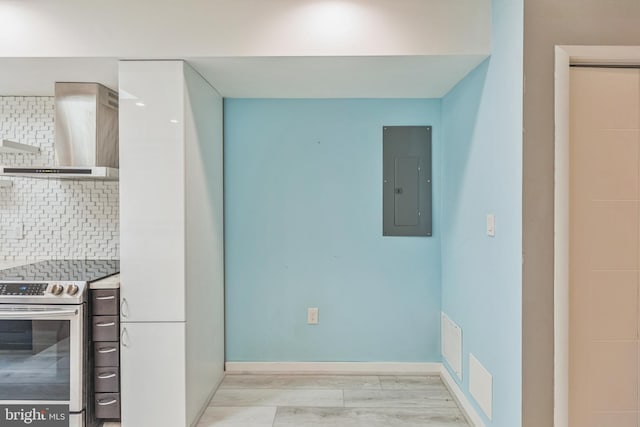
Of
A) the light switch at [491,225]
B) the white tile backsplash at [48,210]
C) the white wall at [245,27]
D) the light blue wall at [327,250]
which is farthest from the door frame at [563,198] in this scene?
the white tile backsplash at [48,210]

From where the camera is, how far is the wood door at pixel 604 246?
168 cm

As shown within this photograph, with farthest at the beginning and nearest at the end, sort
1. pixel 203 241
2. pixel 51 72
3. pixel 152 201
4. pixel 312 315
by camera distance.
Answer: pixel 312 315 < pixel 203 241 < pixel 51 72 < pixel 152 201

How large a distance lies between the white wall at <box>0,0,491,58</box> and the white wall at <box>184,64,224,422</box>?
0.84 ft

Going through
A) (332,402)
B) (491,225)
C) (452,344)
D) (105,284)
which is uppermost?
(491,225)

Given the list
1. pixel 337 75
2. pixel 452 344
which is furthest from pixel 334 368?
pixel 337 75

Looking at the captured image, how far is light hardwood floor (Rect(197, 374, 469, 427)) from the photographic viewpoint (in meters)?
2.30

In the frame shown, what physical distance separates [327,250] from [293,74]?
1.30 metres

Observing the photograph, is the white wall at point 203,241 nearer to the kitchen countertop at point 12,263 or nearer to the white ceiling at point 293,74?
the white ceiling at point 293,74

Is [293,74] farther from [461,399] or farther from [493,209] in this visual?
[461,399]

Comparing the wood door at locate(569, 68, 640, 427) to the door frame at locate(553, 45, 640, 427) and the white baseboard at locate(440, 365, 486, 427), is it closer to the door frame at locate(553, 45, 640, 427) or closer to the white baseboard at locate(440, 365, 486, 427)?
the door frame at locate(553, 45, 640, 427)

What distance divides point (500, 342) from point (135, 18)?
249 cm

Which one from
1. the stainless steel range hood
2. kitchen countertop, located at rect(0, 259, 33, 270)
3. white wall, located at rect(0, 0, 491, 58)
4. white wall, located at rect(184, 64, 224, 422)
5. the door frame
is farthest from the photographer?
kitchen countertop, located at rect(0, 259, 33, 270)

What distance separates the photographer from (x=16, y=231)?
108 inches

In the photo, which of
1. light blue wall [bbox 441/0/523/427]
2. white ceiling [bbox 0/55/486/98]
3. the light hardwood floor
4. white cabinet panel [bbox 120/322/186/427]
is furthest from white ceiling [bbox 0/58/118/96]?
the light hardwood floor
